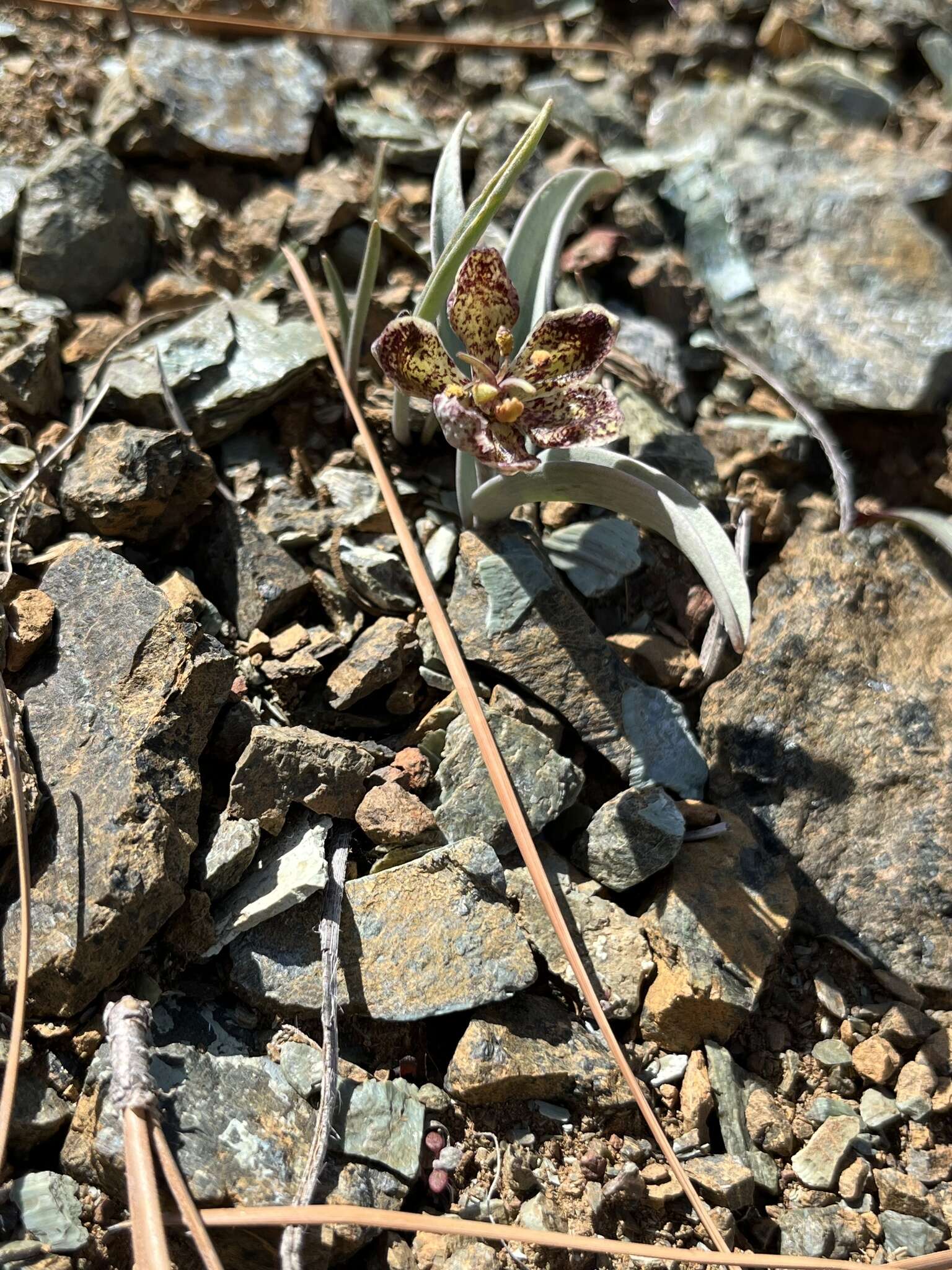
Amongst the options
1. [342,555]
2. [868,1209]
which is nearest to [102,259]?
[342,555]

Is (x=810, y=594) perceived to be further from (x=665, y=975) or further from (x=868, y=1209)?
(x=868, y=1209)

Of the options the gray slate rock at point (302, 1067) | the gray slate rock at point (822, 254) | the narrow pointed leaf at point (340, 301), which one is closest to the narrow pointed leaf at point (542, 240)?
the narrow pointed leaf at point (340, 301)

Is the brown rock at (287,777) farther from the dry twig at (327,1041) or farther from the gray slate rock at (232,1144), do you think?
the gray slate rock at (232,1144)

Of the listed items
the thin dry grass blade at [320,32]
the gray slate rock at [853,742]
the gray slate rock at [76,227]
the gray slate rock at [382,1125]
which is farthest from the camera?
the thin dry grass blade at [320,32]

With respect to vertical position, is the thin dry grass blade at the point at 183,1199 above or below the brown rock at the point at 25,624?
below

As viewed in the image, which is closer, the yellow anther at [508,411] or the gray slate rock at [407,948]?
the gray slate rock at [407,948]

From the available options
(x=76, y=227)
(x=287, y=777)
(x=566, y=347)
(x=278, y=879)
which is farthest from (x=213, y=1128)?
(x=76, y=227)
